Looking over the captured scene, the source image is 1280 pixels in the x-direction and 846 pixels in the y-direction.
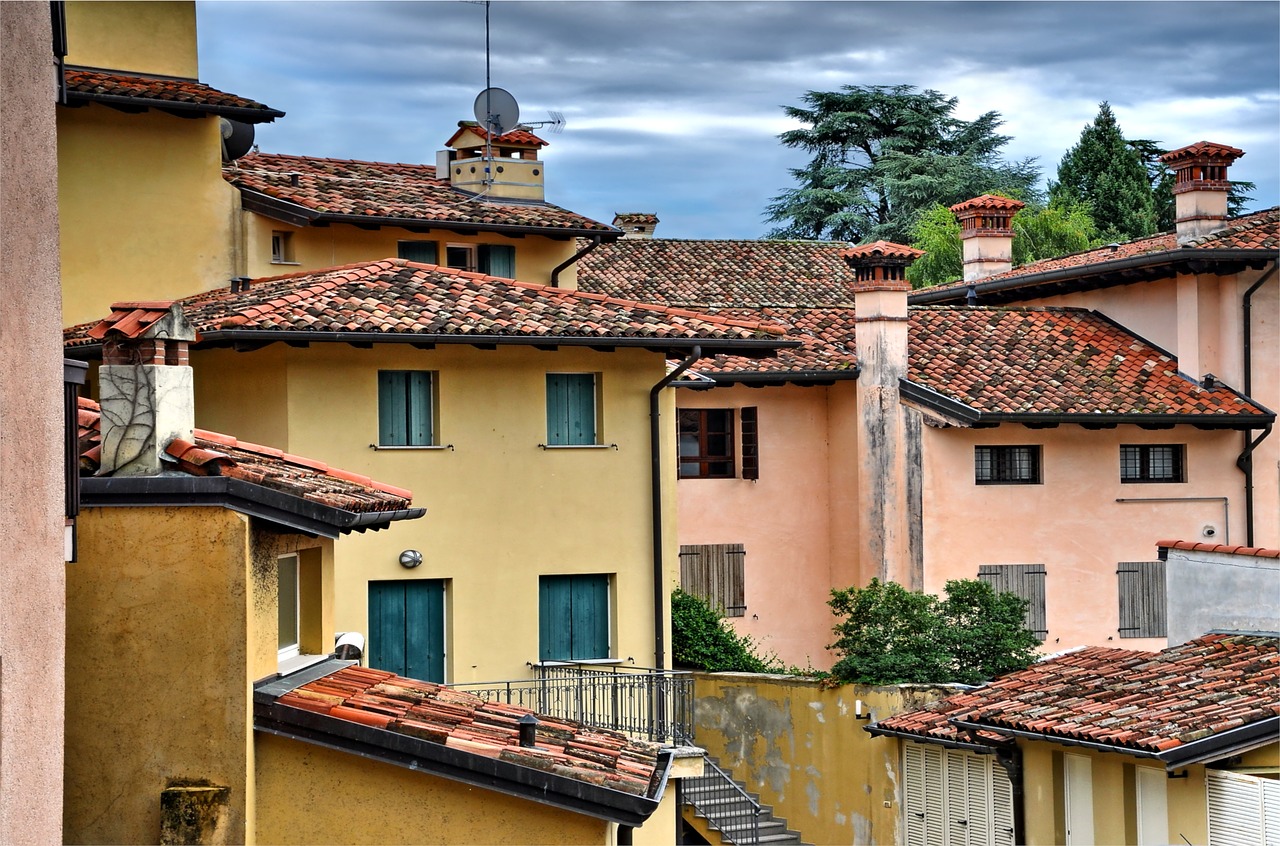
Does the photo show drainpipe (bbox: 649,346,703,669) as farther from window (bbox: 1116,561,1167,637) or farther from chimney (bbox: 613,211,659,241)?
chimney (bbox: 613,211,659,241)

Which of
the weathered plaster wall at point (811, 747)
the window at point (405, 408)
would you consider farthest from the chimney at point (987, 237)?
the window at point (405, 408)

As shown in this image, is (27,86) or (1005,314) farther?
(1005,314)

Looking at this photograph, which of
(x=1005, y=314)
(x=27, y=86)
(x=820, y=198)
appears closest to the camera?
(x=27, y=86)

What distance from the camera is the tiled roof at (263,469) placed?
32.0 ft

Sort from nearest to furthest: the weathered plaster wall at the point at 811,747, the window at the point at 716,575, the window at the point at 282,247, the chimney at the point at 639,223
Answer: the weathered plaster wall at the point at 811,747 → the window at the point at 282,247 → the window at the point at 716,575 → the chimney at the point at 639,223

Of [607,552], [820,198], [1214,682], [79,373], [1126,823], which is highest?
[820,198]

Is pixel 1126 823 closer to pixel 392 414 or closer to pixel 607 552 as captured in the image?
pixel 607 552

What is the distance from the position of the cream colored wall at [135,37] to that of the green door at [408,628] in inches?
355

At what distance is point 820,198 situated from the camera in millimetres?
50344

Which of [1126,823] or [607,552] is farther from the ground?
[607,552]

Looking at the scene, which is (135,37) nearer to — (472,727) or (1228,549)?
(472,727)

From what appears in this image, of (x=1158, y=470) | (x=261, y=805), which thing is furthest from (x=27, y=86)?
(x=1158, y=470)

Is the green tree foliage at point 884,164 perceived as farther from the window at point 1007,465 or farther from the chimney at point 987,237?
the window at point 1007,465

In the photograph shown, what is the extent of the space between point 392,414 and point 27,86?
12.3m
